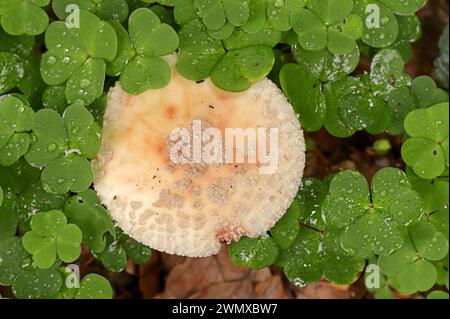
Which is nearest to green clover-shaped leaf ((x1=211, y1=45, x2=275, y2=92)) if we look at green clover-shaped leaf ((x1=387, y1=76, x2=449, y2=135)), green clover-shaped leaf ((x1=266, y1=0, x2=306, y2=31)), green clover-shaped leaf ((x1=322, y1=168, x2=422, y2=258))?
green clover-shaped leaf ((x1=266, y1=0, x2=306, y2=31))

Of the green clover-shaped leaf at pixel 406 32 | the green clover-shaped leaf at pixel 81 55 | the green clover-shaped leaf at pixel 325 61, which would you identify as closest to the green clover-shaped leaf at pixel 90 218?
the green clover-shaped leaf at pixel 81 55

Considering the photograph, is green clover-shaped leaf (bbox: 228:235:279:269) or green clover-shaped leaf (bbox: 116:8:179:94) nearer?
green clover-shaped leaf (bbox: 116:8:179:94)

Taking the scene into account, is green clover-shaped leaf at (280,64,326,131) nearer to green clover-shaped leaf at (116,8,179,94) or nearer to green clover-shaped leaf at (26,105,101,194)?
green clover-shaped leaf at (116,8,179,94)

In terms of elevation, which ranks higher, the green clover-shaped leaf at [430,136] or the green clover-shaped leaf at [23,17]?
the green clover-shaped leaf at [23,17]

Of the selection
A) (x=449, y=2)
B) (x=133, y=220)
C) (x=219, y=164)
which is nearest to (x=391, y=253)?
(x=219, y=164)

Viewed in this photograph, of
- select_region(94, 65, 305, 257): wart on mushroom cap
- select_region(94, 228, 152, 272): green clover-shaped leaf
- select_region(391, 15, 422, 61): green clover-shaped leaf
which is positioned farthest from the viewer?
select_region(391, 15, 422, 61): green clover-shaped leaf

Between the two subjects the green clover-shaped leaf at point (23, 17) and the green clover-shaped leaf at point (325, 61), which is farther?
the green clover-shaped leaf at point (325, 61)

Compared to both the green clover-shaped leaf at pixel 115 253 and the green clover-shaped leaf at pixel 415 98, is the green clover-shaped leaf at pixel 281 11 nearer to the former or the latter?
the green clover-shaped leaf at pixel 415 98
